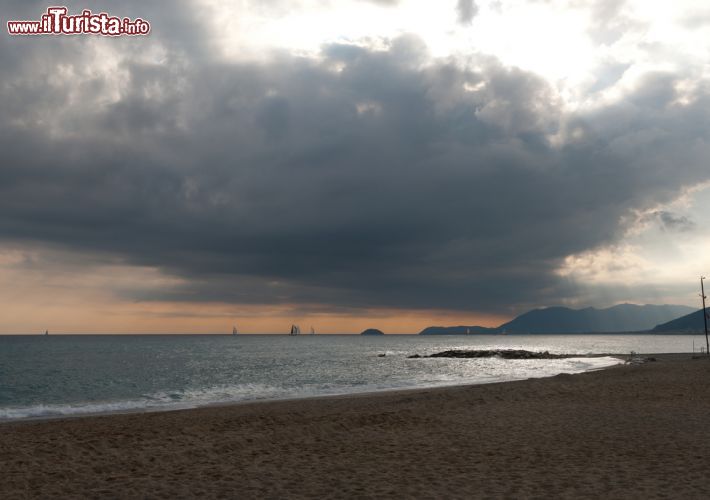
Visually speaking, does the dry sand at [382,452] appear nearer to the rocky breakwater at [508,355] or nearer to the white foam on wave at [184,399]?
the white foam on wave at [184,399]

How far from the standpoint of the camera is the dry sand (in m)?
11.3

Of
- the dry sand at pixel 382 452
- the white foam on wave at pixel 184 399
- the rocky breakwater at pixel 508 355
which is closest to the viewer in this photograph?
the dry sand at pixel 382 452

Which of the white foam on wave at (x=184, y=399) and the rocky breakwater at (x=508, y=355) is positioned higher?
the white foam on wave at (x=184, y=399)

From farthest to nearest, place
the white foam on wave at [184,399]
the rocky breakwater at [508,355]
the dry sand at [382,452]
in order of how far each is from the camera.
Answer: the rocky breakwater at [508,355], the white foam on wave at [184,399], the dry sand at [382,452]

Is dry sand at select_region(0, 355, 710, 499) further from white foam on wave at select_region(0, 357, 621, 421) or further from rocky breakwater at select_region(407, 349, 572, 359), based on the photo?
rocky breakwater at select_region(407, 349, 572, 359)

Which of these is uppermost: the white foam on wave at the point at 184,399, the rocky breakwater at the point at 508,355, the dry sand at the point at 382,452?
the dry sand at the point at 382,452

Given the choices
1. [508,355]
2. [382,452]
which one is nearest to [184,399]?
[382,452]

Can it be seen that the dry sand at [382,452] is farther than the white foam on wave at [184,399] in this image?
No

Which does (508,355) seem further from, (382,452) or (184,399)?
(382,452)

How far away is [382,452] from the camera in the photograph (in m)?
15.1

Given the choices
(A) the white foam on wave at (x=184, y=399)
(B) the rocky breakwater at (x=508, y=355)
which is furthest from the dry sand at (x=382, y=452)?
(B) the rocky breakwater at (x=508, y=355)

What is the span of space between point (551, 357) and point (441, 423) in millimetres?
85121

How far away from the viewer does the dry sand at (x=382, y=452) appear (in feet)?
36.9

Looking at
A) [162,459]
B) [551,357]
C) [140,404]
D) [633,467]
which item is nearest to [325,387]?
[140,404]
